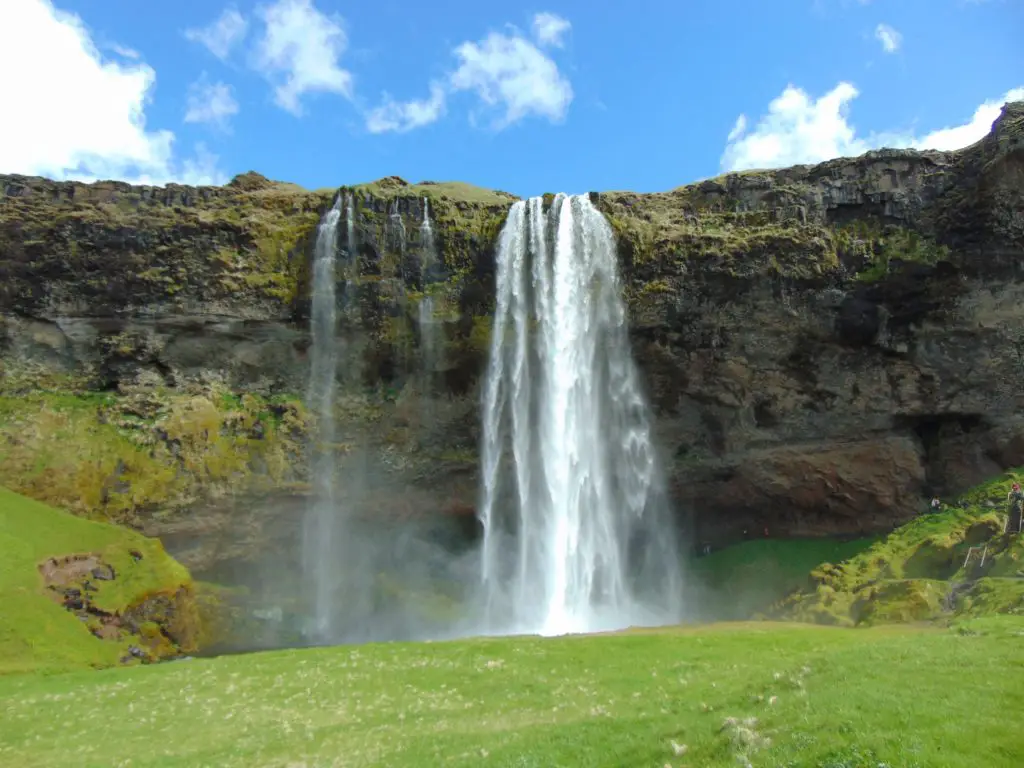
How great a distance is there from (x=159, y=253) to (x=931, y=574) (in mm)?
52981

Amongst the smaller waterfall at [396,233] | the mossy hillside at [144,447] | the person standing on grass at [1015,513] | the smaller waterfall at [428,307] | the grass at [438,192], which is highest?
the grass at [438,192]

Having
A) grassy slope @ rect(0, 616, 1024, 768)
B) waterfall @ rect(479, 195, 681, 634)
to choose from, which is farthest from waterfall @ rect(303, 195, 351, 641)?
grassy slope @ rect(0, 616, 1024, 768)

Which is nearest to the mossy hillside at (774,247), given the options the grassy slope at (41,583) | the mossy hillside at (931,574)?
the mossy hillside at (931,574)

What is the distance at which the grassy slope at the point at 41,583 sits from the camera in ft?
104

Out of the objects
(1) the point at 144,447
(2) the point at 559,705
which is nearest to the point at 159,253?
(1) the point at 144,447

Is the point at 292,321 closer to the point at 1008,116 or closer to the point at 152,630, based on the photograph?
the point at 152,630

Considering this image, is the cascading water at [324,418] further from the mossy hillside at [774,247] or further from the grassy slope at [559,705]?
the grassy slope at [559,705]

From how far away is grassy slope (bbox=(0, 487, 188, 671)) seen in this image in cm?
3183

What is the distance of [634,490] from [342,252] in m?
26.0

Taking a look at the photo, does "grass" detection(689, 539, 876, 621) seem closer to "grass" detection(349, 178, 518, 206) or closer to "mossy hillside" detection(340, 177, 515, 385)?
"mossy hillside" detection(340, 177, 515, 385)

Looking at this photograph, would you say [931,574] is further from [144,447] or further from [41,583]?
[144,447]

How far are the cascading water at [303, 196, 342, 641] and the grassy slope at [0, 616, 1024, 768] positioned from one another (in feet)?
69.8

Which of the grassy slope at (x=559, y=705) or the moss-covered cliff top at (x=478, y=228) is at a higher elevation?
the moss-covered cliff top at (x=478, y=228)

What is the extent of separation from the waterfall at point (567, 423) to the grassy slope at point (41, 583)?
20.6 metres
